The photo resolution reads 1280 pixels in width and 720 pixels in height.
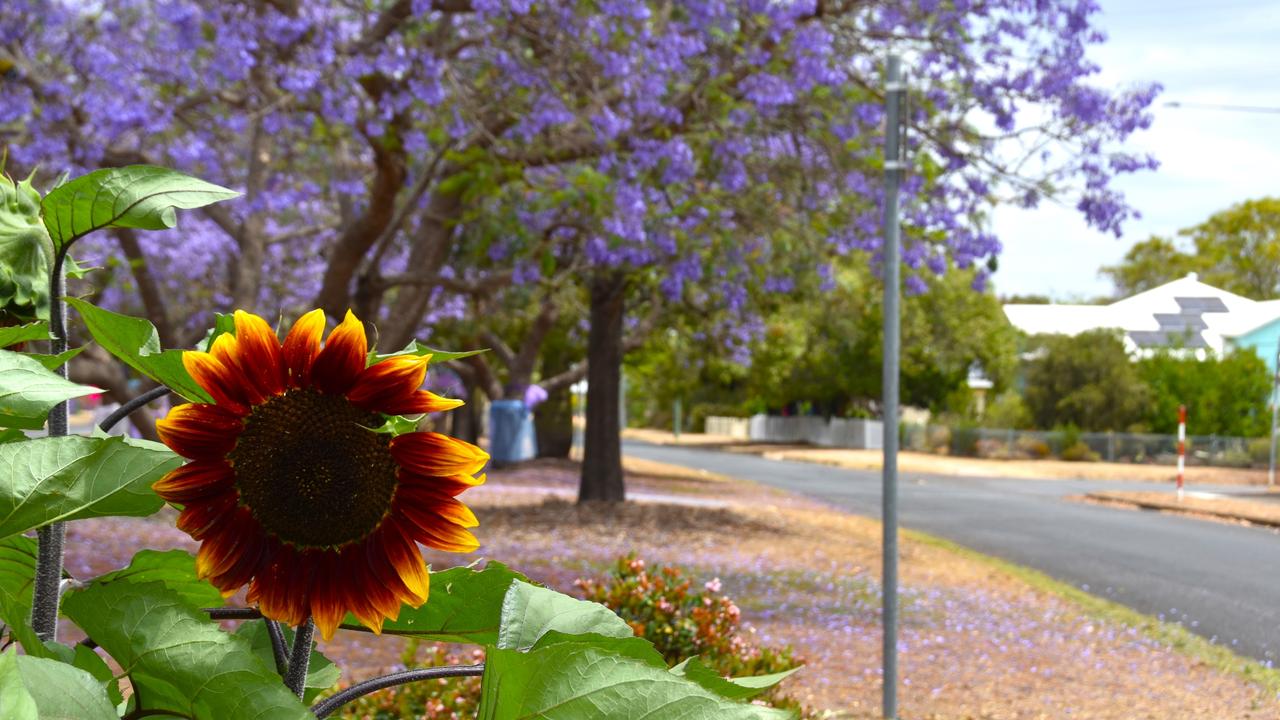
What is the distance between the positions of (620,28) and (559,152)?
1.10 m

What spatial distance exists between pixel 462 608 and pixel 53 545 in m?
0.31

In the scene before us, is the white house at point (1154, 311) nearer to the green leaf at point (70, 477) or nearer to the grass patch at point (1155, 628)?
the grass patch at point (1155, 628)

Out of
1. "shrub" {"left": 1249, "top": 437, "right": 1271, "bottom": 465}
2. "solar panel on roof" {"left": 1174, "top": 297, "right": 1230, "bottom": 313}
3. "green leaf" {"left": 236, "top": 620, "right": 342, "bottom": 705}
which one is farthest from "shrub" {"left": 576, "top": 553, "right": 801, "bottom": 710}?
"shrub" {"left": 1249, "top": 437, "right": 1271, "bottom": 465}

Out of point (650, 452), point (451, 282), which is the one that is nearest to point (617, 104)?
point (451, 282)

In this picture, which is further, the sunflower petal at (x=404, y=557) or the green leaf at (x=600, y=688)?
the sunflower petal at (x=404, y=557)

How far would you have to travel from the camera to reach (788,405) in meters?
54.1

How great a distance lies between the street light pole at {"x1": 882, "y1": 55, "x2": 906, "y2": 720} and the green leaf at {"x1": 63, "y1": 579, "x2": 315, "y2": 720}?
4708mm

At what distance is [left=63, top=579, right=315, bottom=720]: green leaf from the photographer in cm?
78

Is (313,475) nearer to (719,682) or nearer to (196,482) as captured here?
(196,482)

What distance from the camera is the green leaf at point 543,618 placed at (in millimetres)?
902

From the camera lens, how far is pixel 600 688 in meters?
0.75

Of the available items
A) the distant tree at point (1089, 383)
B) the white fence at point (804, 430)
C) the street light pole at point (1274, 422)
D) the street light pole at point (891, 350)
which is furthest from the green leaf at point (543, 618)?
the distant tree at point (1089, 383)

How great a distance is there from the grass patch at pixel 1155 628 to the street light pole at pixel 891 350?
9.94 ft

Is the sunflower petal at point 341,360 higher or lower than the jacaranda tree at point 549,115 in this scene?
lower
